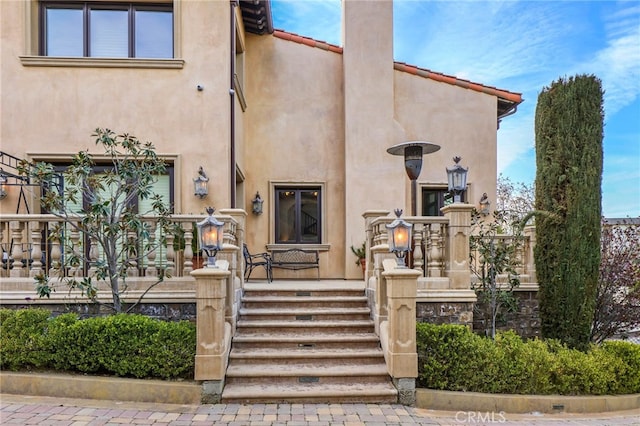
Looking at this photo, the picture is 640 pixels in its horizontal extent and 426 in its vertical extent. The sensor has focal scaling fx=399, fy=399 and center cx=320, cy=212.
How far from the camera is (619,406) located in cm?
497

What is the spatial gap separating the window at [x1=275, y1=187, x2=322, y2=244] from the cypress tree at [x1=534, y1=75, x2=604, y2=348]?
17.0ft

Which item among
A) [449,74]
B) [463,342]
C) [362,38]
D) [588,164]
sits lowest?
[463,342]

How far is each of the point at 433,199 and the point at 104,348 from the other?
7.79 m

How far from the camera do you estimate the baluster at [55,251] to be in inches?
213

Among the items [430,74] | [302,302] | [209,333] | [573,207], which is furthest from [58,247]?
[430,74]

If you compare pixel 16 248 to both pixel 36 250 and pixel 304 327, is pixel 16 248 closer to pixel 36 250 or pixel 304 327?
pixel 36 250

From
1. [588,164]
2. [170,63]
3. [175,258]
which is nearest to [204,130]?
[170,63]

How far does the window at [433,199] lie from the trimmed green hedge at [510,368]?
16.6ft

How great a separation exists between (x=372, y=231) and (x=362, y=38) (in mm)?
5266

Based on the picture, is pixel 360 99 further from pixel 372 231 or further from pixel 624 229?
pixel 624 229

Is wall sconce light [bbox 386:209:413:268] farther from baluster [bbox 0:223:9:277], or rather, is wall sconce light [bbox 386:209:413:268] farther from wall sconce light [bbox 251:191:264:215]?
baluster [bbox 0:223:9:277]

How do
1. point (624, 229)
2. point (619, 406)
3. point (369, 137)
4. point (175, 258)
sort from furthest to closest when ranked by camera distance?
point (369, 137) < point (624, 229) < point (175, 258) < point (619, 406)

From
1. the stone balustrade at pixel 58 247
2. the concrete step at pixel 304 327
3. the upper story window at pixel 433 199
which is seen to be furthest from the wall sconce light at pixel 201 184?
the upper story window at pixel 433 199

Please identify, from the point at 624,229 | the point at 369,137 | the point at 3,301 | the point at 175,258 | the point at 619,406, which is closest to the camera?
the point at 619,406
